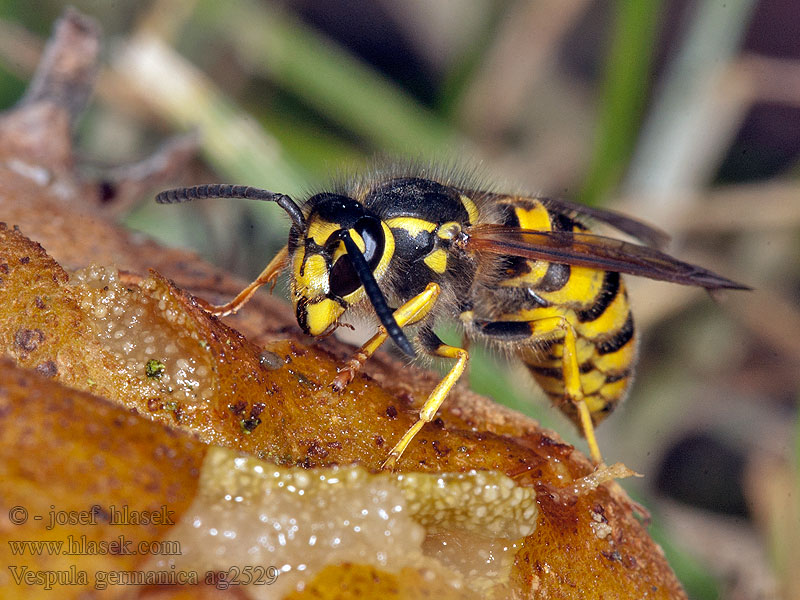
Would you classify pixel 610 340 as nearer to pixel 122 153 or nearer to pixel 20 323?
pixel 20 323

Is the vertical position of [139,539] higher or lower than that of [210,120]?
lower

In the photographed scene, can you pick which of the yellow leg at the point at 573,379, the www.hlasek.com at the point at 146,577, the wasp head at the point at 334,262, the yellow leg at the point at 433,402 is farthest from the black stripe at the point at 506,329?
the www.hlasek.com at the point at 146,577

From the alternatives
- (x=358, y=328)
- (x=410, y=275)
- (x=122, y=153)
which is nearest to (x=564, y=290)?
(x=410, y=275)

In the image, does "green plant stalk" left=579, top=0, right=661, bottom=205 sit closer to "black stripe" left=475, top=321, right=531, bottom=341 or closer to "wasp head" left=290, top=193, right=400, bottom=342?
"black stripe" left=475, top=321, right=531, bottom=341

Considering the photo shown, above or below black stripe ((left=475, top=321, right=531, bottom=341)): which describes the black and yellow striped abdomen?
above

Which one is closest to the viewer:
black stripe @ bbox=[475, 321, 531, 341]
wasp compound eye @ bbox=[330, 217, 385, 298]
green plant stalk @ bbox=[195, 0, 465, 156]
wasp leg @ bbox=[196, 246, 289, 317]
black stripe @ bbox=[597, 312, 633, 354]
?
wasp leg @ bbox=[196, 246, 289, 317]

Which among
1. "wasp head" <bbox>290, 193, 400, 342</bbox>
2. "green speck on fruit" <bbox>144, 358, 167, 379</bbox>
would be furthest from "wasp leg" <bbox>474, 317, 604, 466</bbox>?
"green speck on fruit" <bbox>144, 358, 167, 379</bbox>

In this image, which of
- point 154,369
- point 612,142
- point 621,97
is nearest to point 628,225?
point 612,142

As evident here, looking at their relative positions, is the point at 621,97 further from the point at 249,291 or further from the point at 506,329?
the point at 249,291
